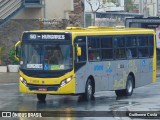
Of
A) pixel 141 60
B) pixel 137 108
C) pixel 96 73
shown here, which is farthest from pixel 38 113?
pixel 141 60

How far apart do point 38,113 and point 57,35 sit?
4.23 meters

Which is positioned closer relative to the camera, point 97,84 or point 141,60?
point 97,84

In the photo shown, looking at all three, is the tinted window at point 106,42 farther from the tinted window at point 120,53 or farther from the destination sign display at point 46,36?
the destination sign display at point 46,36

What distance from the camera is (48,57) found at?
24.5 meters

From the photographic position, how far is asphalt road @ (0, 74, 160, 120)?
2214 cm

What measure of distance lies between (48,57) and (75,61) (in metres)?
0.98

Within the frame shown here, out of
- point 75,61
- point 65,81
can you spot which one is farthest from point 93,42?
point 65,81

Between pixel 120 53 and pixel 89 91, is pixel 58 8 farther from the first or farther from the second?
pixel 89 91

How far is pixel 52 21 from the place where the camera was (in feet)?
151

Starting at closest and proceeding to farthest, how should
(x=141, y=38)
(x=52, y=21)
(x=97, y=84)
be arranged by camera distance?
(x=97, y=84), (x=141, y=38), (x=52, y=21)

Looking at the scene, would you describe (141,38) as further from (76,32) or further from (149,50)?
(76,32)

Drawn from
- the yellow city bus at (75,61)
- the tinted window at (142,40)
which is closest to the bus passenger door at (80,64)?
the yellow city bus at (75,61)

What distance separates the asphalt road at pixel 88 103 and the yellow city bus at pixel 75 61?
0.48 metres

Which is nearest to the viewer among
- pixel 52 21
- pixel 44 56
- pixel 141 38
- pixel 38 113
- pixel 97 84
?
pixel 38 113
